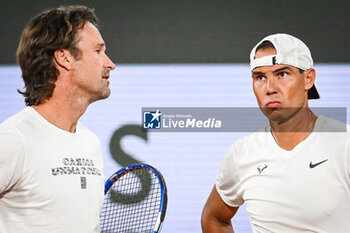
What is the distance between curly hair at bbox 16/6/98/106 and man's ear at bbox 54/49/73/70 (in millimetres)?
14

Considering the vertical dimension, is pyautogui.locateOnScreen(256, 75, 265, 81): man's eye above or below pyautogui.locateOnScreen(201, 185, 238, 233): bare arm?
above

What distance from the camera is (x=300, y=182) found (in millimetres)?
1901

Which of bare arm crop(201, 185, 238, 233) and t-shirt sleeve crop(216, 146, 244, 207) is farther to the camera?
bare arm crop(201, 185, 238, 233)

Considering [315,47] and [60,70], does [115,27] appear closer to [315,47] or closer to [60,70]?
[315,47]

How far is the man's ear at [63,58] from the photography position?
73.8 inches

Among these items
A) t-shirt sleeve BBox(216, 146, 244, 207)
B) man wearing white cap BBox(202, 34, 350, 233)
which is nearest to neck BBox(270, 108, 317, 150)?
man wearing white cap BBox(202, 34, 350, 233)

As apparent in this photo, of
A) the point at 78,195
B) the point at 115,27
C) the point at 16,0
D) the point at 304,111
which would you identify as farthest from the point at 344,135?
the point at 16,0

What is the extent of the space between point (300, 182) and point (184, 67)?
1827 mm

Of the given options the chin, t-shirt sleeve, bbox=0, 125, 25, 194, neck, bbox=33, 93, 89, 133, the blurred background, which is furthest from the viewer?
the blurred background

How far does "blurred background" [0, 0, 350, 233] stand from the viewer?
3.45 meters

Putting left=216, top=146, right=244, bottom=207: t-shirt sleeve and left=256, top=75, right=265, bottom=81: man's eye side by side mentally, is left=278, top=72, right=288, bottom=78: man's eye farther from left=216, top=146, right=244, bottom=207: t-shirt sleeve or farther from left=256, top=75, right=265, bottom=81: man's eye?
left=216, top=146, right=244, bottom=207: t-shirt sleeve

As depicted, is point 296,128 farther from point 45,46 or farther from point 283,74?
point 45,46

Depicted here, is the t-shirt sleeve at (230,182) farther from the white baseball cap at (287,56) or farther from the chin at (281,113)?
the white baseball cap at (287,56)

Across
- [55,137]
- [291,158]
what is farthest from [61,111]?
[291,158]
